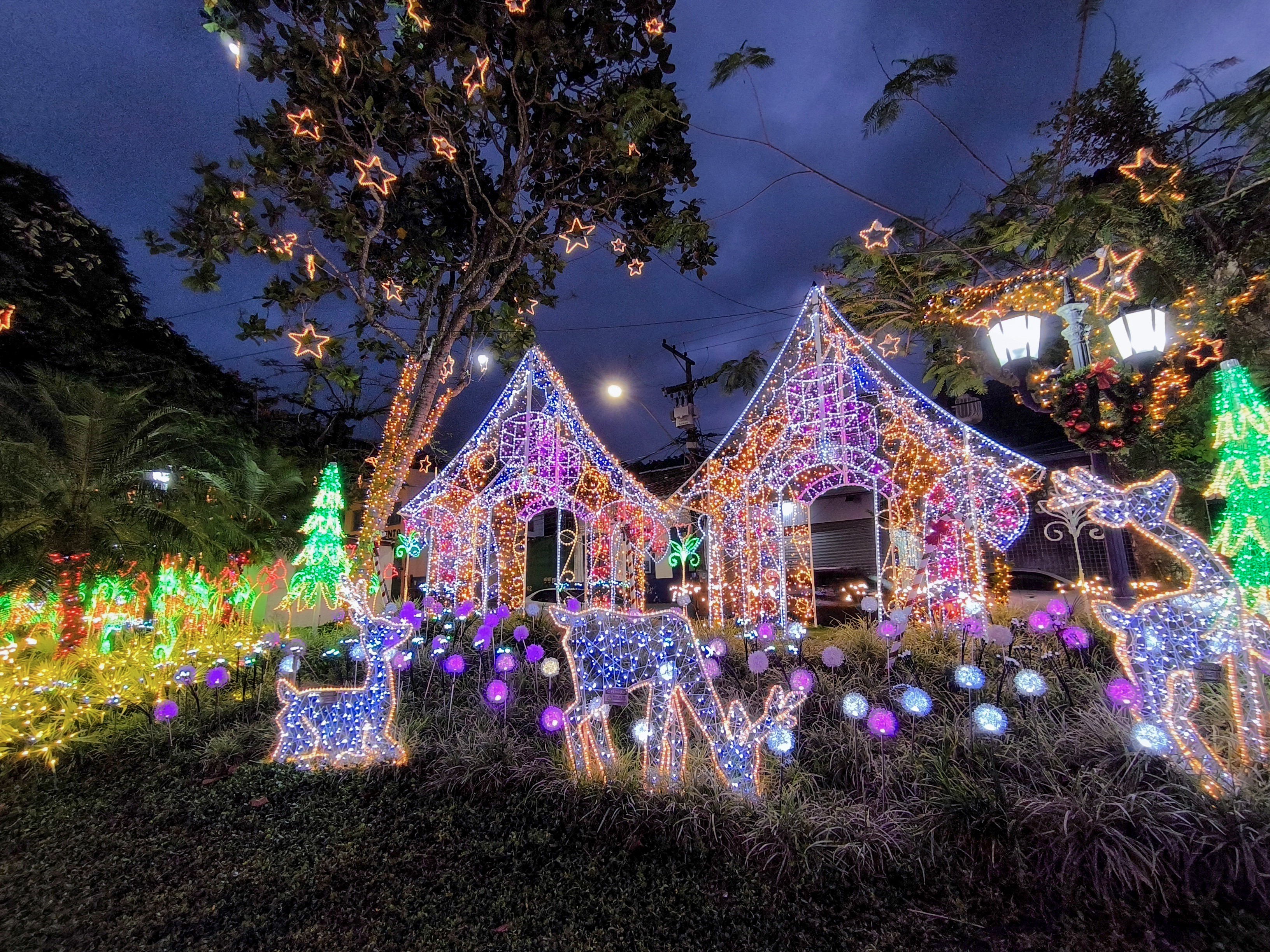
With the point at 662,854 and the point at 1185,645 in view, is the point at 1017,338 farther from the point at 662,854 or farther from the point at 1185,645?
the point at 662,854

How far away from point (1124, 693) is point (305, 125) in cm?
891

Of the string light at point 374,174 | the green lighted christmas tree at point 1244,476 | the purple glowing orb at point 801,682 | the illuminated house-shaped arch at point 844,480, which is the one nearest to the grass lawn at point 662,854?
the purple glowing orb at point 801,682

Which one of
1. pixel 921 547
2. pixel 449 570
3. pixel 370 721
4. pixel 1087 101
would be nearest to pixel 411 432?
pixel 449 570

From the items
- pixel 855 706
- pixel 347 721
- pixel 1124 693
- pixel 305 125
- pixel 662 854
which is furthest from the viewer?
pixel 305 125

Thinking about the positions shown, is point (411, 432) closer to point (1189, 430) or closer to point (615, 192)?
point (615, 192)

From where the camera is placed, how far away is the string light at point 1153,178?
469 cm

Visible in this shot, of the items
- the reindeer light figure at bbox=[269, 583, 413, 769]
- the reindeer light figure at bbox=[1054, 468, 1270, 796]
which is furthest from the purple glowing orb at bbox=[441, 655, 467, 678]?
the reindeer light figure at bbox=[1054, 468, 1270, 796]

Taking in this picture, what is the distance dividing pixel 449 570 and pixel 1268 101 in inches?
416

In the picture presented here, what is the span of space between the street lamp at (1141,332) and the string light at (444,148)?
707cm

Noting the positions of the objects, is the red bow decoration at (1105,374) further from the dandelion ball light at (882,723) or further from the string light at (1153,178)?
the dandelion ball light at (882,723)

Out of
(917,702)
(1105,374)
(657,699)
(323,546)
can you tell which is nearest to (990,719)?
(917,702)

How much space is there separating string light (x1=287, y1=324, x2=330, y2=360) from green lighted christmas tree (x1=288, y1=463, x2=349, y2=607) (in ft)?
10.5

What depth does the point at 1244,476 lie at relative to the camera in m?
4.61

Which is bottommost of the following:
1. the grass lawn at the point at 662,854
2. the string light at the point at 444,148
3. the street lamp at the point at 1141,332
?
the grass lawn at the point at 662,854
